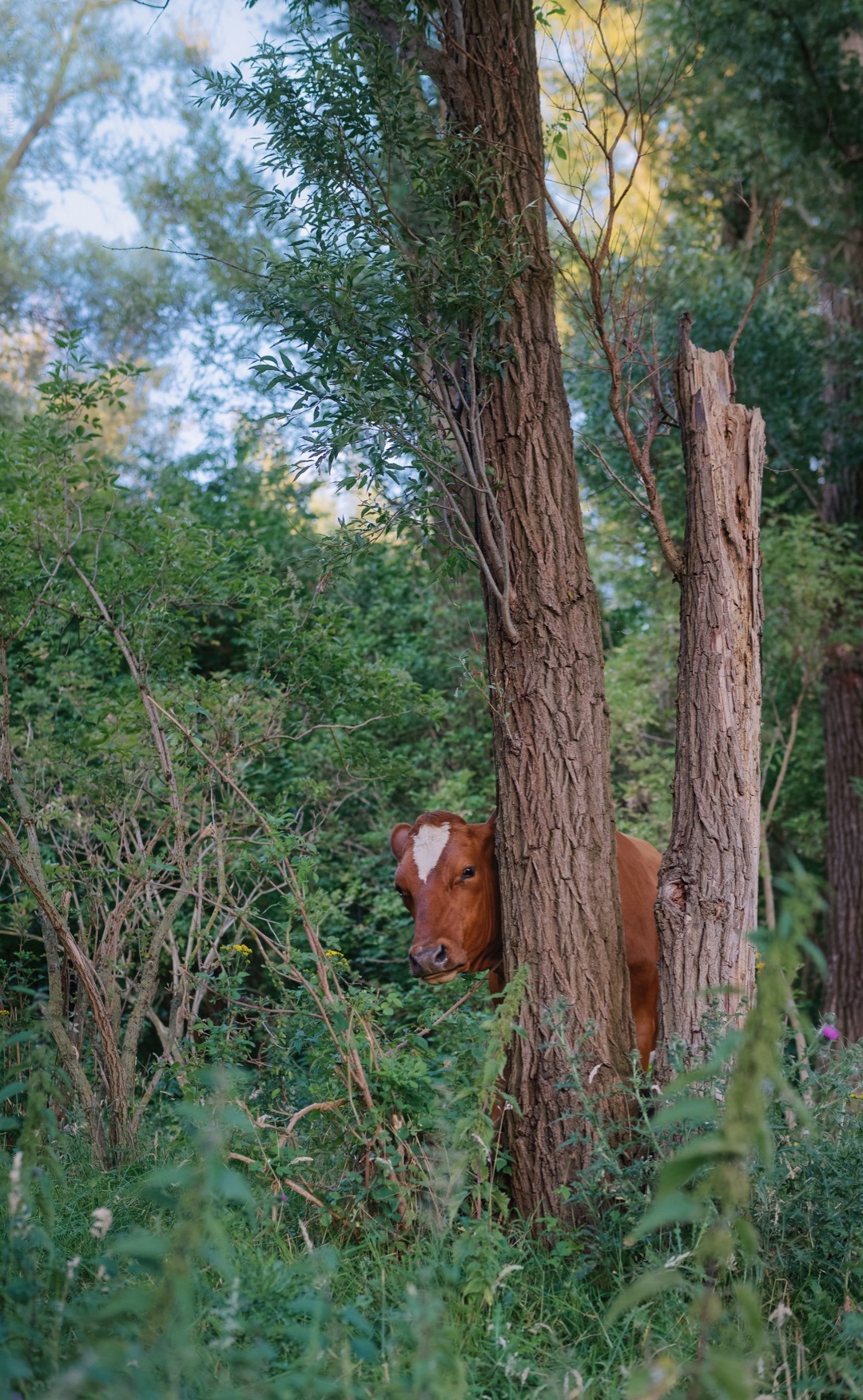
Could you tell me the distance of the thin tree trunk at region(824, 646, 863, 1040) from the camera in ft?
32.8

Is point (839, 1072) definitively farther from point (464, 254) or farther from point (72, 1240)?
point (464, 254)

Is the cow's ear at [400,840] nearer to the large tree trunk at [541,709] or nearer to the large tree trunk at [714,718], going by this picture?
the large tree trunk at [541,709]

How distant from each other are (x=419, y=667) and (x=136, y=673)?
5434 millimetres

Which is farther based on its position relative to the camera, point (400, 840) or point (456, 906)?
point (400, 840)

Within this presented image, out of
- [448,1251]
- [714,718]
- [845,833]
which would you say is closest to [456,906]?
[714,718]

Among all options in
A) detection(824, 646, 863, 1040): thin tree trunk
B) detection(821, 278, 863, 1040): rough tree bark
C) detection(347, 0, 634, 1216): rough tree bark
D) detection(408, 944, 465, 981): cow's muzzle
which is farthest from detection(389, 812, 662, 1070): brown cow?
detection(824, 646, 863, 1040): thin tree trunk

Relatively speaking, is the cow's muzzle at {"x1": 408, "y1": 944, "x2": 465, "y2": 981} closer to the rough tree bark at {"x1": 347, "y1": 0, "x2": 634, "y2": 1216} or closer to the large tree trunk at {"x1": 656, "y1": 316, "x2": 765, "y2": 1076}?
the rough tree bark at {"x1": 347, "y1": 0, "x2": 634, "y2": 1216}

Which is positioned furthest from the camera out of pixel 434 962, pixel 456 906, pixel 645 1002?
pixel 645 1002

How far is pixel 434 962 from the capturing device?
13.8 ft

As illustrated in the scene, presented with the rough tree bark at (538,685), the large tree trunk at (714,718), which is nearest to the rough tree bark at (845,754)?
the large tree trunk at (714,718)

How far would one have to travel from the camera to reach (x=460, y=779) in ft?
30.5

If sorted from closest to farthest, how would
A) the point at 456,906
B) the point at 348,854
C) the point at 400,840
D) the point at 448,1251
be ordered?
the point at 448,1251, the point at 456,906, the point at 400,840, the point at 348,854

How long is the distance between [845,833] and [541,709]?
6.95 metres

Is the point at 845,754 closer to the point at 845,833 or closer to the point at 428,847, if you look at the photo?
the point at 845,833
